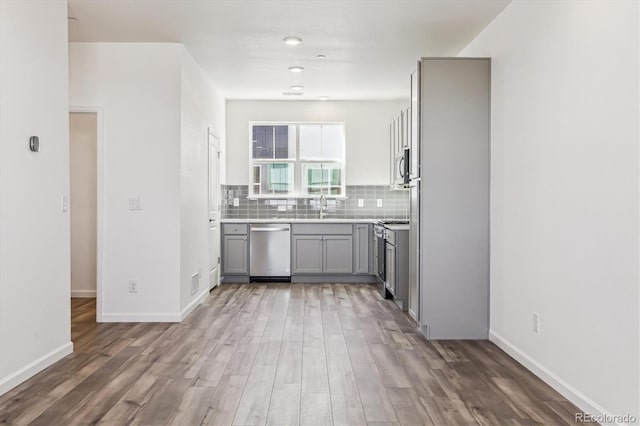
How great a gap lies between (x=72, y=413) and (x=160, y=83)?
3.02m

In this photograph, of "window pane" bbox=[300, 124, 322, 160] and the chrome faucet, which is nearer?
the chrome faucet

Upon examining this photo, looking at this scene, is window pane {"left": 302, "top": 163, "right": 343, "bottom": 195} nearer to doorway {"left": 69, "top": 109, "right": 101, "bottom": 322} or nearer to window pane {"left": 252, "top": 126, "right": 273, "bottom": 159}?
window pane {"left": 252, "top": 126, "right": 273, "bottom": 159}

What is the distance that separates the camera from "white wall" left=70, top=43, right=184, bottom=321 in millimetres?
4363

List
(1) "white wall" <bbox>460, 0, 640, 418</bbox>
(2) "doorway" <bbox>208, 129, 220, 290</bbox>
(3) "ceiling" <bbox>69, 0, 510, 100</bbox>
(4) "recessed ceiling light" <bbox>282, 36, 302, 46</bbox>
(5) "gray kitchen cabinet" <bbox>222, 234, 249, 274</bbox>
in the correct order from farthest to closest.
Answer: (5) "gray kitchen cabinet" <bbox>222, 234, 249, 274</bbox>, (2) "doorway" <bbox>208, 129, 220, 290</bbox>, (4) "recessed ceiling light" <bbox>282, 36, 302, 46</bbox>, (3) "ceiling" <bbox>69, 0, 510, 100</bbox>, (1) "white wall" <bbox>460, 0, 640, 418</bbox>

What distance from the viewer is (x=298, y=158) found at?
23.1ft

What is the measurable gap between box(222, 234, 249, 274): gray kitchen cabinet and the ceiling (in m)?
2.17

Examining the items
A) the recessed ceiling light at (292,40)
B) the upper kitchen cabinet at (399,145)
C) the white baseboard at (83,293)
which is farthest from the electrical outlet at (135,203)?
the upper kitchen cabinet at (399,145)

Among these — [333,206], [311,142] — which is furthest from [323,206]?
[311,142]

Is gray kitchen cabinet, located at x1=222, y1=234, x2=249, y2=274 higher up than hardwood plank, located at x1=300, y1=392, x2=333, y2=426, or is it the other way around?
gray kitchen cabinet, located at x1=222, y1=234, x2=249, y2=274

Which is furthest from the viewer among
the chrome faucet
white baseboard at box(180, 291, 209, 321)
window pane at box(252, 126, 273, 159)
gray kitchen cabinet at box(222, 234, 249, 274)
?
window pane at box(252, 126, 273, 159)

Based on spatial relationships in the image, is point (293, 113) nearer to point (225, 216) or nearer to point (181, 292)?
point (225, 216)

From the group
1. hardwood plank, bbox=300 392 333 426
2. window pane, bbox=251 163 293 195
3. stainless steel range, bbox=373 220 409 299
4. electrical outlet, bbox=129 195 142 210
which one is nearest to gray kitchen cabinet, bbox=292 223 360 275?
stainless steel range, bbox=373 220 409 299

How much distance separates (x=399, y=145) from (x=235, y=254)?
2.66 metres

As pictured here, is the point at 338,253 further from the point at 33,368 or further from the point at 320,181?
the point at 33,368
